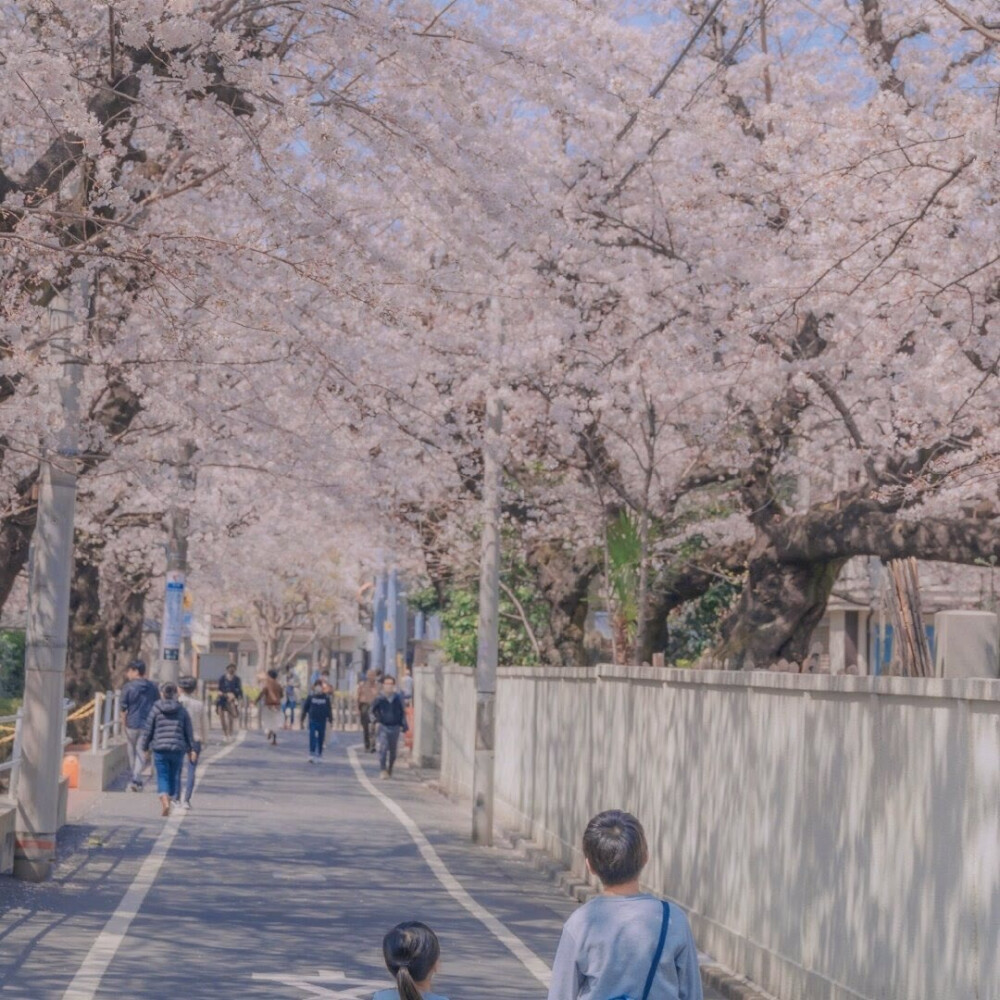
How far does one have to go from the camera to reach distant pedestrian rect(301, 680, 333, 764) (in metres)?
35.0

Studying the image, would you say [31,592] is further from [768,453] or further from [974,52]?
[974,52]

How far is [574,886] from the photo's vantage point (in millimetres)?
15656

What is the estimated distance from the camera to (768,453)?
852 inches

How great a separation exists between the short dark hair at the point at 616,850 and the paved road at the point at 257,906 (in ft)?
18.0

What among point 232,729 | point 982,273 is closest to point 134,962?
point 982,273

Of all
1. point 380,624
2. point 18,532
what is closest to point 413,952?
point 18,532

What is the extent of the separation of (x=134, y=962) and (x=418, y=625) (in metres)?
69.5

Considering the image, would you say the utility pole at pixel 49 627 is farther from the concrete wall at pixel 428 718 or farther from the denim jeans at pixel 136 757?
the concrete wall at pixel 428 718

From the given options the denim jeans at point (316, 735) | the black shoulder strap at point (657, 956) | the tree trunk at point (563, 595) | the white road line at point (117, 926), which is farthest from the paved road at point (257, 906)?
the denim jeans at point (316, 735)

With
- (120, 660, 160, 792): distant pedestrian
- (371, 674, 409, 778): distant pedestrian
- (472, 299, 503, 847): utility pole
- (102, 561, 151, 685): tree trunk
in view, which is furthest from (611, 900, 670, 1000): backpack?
(102, 561, 151, 685): tree trunk

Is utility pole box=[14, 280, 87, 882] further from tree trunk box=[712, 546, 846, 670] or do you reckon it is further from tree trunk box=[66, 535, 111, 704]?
tree trunk box=[66, 535, 111, 704]

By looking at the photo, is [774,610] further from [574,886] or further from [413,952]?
[413,952]

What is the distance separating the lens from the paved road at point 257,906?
10.5 m

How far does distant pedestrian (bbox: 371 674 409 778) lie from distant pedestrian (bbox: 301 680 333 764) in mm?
4151
